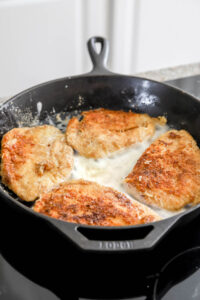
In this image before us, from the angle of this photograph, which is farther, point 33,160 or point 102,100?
point 102,100

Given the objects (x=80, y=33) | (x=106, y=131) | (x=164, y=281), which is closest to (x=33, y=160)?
(x=106, y=131)

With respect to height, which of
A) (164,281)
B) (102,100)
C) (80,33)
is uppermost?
(80,33)

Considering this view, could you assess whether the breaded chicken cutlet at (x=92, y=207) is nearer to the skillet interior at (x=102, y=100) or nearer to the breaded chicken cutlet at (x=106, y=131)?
the breaded chicken cutlet at (x=106, y=131)

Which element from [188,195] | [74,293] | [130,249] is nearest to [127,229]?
[130,249]

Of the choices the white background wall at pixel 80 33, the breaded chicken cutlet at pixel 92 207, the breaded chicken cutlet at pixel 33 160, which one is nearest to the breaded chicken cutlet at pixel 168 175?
the breaded chicken cutlet at pixel 92 207

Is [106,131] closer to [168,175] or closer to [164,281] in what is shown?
[168,175]

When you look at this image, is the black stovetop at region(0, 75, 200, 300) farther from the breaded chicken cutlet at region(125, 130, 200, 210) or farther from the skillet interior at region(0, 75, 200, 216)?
the skillet interior at region(0, 75, 200, 216)

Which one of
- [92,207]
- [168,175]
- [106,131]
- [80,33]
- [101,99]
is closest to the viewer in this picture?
[92,207]
